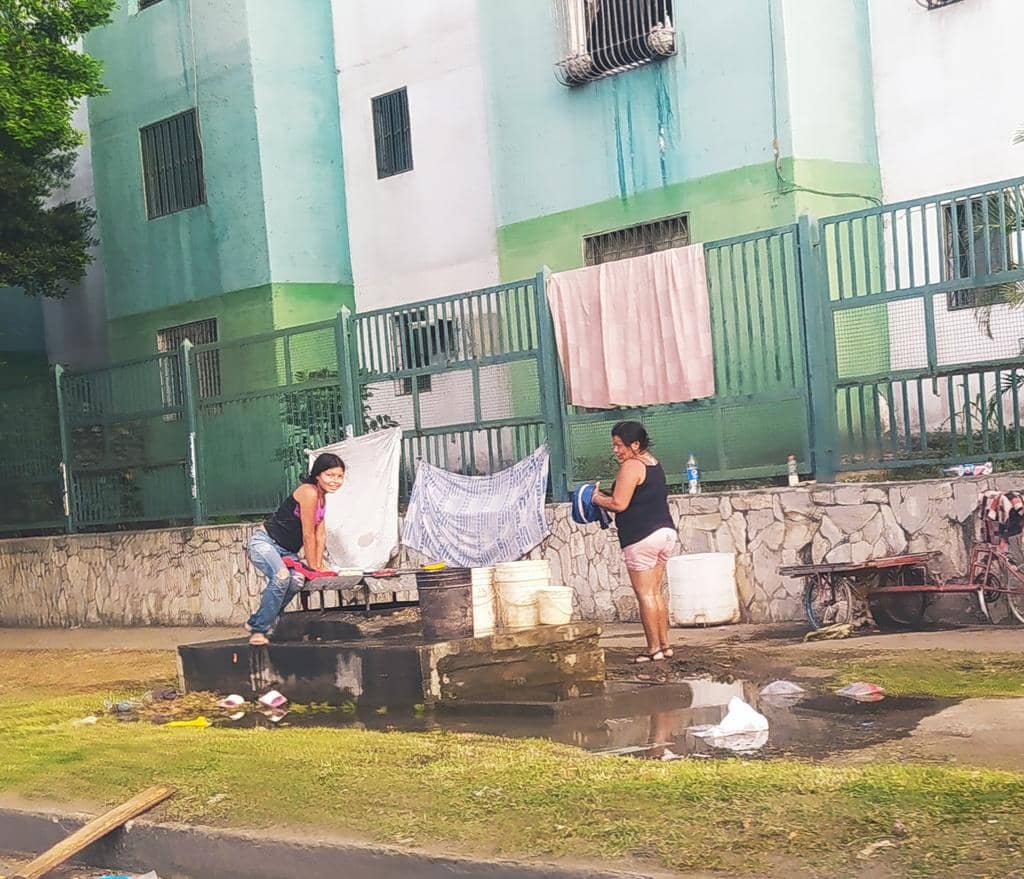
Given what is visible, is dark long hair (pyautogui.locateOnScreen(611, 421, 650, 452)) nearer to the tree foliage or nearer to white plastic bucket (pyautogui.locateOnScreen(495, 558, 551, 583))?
white plastic bucket (pyautogui.locateOnScreen(495, 558, 551, 583))

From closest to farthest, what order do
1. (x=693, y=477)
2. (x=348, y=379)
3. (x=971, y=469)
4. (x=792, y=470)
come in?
(x=971, y=469) < (x=792, y=470) < (x=693, y=477) < (x=348, y=379)

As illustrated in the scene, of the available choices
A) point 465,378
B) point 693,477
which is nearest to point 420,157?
point 465,378

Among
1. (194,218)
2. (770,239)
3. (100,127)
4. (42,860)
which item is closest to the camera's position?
(42,860)

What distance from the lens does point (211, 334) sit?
2394 centimetres

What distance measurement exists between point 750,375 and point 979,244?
7.85 feet

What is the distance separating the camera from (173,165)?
24.5 metres

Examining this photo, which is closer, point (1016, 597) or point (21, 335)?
point (1016, 597)

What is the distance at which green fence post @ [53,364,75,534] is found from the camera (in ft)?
68.9

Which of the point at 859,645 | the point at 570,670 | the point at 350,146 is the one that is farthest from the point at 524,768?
the point at 350,146

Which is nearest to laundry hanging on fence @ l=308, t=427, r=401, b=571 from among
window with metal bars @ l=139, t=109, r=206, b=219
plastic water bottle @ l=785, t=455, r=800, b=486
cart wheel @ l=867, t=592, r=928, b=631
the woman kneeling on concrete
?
the woman kneeling on concrete

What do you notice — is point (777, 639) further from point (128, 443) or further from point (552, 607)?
point (128, 443)

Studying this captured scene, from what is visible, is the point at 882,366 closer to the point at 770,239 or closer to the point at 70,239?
the point at 770,239

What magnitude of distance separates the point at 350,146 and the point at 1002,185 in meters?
13.2

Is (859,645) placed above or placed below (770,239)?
below
